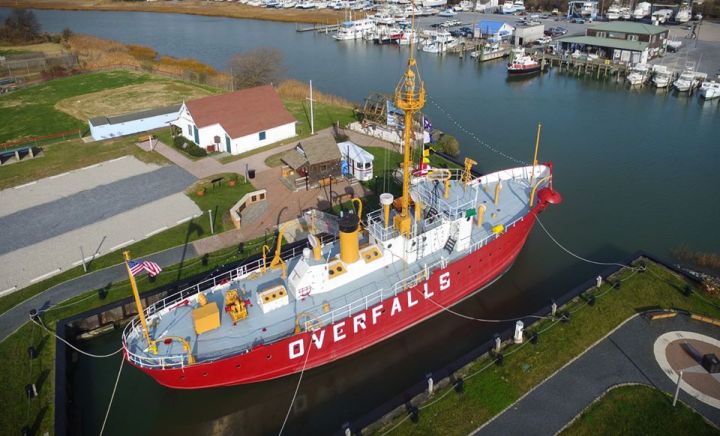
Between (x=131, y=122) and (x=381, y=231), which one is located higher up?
(x=381, y=231)

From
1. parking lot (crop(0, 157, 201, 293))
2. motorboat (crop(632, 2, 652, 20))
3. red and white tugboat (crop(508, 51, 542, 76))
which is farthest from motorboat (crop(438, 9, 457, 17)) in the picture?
parking lot (crop(0, 157, 201, 293))

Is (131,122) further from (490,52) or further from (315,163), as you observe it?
(490,52)

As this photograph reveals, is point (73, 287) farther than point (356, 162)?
No

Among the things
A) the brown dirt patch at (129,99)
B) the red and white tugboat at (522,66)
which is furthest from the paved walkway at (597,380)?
the red and white tugboat at (522,66)

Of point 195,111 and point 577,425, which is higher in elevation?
point 195,111

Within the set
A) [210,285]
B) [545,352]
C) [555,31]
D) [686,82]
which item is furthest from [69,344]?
[555,31]

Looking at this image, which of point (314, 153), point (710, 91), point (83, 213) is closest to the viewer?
point (83, 213)

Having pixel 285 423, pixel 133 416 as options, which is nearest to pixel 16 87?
pixel 133 416

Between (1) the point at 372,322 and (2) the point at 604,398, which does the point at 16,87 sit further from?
(2) the point at 604,398
